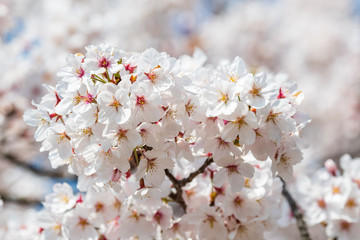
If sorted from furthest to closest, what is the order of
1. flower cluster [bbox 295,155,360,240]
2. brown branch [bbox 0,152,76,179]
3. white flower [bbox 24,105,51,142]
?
brown branch [bbox 0,152,76,179]
flower cluster [bbox 295,155,360,240]
white flower [bbox 24,105,51,142]

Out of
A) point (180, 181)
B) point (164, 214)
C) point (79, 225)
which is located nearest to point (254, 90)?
point (180, 181)

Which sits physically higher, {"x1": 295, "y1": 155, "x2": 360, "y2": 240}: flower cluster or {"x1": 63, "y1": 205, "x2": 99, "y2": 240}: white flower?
{"x1": 63, "y1": 205, "x2": 99, "y2": 240}: white flower

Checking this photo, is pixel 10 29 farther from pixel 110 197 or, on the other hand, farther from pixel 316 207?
pixel 316 207

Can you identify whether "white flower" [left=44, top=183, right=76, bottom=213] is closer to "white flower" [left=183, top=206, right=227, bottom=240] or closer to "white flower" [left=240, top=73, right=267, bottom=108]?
"white flower" [left=183, top=206, right=227, bottom=240]

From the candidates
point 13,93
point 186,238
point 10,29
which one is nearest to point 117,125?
point 186,238

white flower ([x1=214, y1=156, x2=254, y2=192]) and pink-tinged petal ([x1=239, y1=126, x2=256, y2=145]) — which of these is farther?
white flower ([x1=214, y1=156, x2=254, y2=192])

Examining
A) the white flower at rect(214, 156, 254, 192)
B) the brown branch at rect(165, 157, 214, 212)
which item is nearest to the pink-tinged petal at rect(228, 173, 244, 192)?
the white flower at rect(214, 156, 254, 192)
